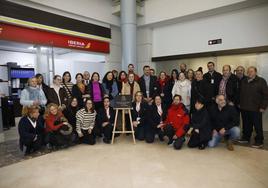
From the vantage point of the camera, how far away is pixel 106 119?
15.6 ft

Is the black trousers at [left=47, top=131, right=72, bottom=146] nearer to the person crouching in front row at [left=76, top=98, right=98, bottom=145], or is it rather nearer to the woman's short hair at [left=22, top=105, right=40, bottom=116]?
the person crouching in front row at [left=76, top=98, right=98, bottom=145]

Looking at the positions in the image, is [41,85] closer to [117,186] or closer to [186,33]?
[117,186]

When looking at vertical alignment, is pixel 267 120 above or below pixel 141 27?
below

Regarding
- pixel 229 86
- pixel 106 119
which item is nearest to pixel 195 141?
pixel 229 86

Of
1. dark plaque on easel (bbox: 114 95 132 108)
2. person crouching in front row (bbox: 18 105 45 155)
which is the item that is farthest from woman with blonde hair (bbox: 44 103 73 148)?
dark plaque on easel (bbox: 114 95 132 108)

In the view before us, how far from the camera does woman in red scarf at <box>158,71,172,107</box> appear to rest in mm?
5199

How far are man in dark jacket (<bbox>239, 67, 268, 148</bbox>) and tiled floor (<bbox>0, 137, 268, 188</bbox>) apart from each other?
1.58 feet

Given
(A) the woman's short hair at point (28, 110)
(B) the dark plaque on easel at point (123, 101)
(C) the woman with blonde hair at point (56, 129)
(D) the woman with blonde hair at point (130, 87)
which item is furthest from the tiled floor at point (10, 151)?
(D) the woman with blonde hair at point (130, 87)

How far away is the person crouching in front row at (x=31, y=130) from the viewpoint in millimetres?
3865

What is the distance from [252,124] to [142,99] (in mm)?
2302

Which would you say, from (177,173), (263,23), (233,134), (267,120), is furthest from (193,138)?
(263,23)

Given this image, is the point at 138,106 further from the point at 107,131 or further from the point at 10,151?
the point at 10,151

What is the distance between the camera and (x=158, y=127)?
4527mm

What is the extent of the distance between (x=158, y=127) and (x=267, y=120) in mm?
3325
